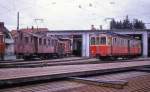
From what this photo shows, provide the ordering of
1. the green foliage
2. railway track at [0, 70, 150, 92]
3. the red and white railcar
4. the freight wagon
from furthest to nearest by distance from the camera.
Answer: the green foliage → the freight wagon → the red and white railcar → railway track at [0, 70, 150, 92]

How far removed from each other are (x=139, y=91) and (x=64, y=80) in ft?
6.33

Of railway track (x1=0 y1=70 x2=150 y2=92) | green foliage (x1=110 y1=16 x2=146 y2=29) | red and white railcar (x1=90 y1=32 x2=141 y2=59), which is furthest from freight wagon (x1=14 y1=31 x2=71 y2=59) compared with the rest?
green foliage (x1=110 y1=16 x2=146 y2=29)

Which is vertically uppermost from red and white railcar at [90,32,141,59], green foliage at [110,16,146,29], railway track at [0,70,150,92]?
green foliage at [110,16,146,29]

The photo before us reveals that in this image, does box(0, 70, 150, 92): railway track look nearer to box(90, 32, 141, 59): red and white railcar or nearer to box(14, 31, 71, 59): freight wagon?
box(90, 32, 141, 59): red and white railcar

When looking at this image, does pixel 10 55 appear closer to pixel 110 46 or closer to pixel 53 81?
pixel 110 46

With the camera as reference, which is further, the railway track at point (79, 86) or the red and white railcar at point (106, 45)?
the red and white railcar at point (106, 45)

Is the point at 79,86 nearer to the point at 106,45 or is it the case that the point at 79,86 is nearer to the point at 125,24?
the point at 106,45

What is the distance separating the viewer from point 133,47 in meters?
38.9

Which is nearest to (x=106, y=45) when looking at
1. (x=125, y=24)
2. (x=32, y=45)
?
(x=32, y=45)

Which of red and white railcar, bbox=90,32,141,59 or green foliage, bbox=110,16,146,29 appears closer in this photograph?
red and white railcar, bbox=90,32,141,59

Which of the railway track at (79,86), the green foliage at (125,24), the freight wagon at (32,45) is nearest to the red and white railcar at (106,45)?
the freight wagon at (32,45)

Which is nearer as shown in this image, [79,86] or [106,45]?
[79,86]

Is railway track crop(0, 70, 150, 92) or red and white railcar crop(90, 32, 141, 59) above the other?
red and white railcar crop(90, 32, 141, 59)

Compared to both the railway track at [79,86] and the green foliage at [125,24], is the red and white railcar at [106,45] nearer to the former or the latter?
the railway track at [79,86]
